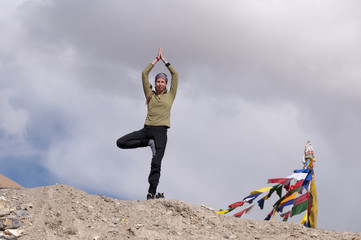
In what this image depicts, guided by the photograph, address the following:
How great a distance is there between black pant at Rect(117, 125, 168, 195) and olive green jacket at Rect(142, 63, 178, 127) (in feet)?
0.47

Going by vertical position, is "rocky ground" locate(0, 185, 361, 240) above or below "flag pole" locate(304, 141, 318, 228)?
below

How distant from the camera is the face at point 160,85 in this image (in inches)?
350

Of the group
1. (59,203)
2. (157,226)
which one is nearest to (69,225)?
(59,203)

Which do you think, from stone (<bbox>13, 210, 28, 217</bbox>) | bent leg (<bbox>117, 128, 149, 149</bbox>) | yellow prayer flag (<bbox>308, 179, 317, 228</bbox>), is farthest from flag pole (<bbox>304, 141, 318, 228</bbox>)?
stone (<bbox>13, 210, 28, 217</bbox>)

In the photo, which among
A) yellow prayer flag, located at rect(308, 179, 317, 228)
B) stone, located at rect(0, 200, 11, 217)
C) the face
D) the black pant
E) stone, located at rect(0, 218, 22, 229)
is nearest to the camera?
stone, located at rect(0, 218, 22, 229)

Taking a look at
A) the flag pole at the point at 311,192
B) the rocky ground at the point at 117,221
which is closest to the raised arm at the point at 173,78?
the rocky ground at the point at 117,221

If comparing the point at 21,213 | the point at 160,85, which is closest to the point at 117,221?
the point at 21,213

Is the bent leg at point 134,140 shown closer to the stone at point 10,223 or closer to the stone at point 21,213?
the stone at point 21,213

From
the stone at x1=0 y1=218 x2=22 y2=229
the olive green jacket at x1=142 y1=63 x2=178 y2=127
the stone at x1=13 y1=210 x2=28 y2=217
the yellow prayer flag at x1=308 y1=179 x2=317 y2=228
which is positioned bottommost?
the stone at x1=0 y1=218 x2=22 y2=229

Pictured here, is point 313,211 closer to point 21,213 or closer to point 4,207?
point 21,213

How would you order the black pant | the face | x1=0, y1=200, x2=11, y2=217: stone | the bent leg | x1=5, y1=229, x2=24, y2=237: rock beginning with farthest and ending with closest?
1. the face
2. the bent leg
3. the black pant
4. x1=0, y1=200, x2=11, y2=217: stone
5. x1=5, y1=229, x2=24, y2=237: rock

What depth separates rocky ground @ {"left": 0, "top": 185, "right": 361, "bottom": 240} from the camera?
6531 mm

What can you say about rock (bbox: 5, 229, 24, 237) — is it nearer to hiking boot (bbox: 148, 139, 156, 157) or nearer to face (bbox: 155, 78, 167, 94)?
hiking boot (bbox: 148, 139, 156, 157)

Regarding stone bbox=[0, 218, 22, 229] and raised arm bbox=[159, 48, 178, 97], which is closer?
stone bbox=[0, 218, 22, 229]
